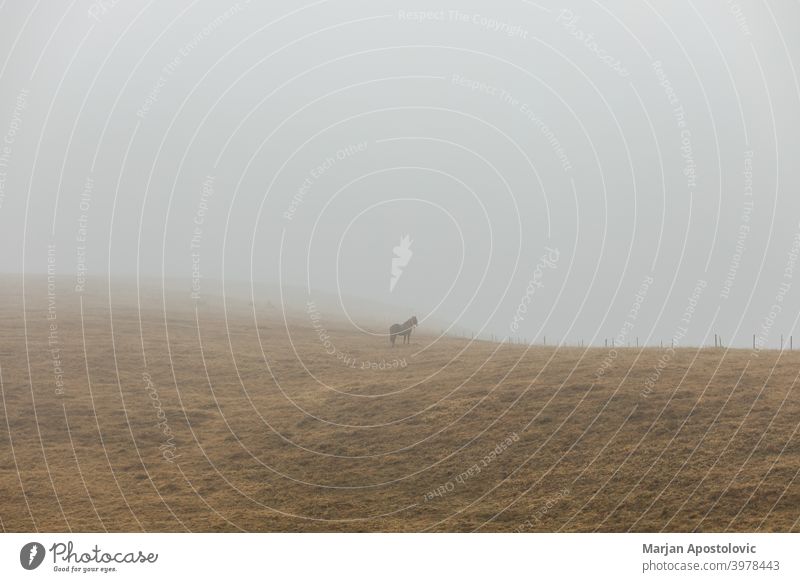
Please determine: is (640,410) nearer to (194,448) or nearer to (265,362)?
(194,448)

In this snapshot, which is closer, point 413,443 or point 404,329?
point 413,443

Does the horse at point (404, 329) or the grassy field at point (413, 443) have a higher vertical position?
the horse at point (404, 329)

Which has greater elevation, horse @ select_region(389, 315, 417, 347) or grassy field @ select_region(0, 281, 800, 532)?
horse @ select_region(389, 315, 417, 347)

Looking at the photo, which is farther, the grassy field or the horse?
the horse

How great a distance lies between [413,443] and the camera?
2916 cm

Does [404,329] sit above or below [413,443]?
above

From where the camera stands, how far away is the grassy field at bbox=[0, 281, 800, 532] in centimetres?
2380

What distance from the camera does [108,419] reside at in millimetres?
33656

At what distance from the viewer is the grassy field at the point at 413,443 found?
937 inches

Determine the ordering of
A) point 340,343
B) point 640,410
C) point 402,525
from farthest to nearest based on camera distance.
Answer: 1. point 340,343
2. point 640,410
3. point 402,525

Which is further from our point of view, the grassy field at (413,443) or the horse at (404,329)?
the horse at (404,329)

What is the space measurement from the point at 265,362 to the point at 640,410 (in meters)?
24.3
